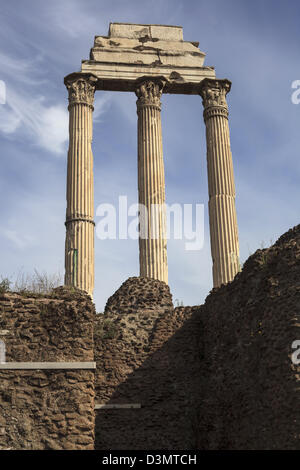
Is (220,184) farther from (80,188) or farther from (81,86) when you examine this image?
(81,86)

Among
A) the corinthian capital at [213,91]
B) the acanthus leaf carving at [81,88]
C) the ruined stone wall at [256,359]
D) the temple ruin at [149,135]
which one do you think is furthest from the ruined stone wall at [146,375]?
the corinthian capital at [213,91]

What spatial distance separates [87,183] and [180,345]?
10.4 metres

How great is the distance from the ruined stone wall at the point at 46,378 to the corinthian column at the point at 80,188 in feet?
36.6

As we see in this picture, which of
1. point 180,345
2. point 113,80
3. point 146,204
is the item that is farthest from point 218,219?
point 180,345

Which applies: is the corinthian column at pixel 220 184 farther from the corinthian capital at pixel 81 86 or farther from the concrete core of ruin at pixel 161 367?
the concrete core of ruin at pixel 161 367

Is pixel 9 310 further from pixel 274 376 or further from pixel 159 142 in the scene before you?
pixel 159 142

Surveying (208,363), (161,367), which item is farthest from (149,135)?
(208,363)

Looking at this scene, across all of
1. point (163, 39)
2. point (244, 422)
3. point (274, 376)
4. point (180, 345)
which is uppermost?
point (163, 39)

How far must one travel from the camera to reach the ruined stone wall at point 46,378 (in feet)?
35.3

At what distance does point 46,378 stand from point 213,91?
18.6m

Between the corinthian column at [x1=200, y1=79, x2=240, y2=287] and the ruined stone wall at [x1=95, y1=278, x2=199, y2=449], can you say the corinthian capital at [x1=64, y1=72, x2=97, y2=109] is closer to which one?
the corinthian column at [x1=200, y1=79, x2=240, y2=287]

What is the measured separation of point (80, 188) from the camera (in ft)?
80.6

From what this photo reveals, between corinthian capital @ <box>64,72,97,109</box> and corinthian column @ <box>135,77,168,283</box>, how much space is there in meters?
1.92

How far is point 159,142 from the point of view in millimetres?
25781
